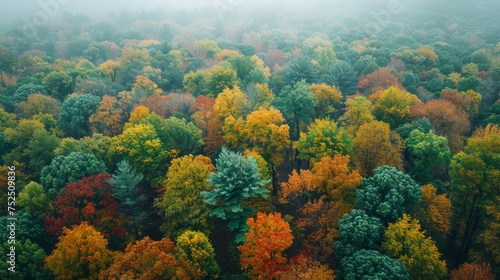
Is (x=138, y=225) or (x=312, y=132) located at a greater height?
(x=312, y=132)

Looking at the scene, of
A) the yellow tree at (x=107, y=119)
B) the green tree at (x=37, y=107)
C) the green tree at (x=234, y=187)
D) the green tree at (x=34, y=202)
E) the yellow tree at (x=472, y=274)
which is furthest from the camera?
the green tree at (x=37, y=107)

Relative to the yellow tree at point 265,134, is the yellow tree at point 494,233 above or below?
below

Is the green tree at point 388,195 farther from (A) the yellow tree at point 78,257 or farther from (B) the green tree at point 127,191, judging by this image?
(A) the yellow tree at point 78,257

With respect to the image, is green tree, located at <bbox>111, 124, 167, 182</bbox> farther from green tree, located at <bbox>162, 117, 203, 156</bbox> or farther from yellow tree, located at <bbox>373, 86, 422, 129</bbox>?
yellow tree, located at <bbox>373, 86, 422, 129</bbox>

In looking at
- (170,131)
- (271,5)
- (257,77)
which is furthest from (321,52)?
(271,5)

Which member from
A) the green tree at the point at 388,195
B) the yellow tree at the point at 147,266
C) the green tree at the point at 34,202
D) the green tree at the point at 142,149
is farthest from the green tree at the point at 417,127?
the green tree at the point at 34,202

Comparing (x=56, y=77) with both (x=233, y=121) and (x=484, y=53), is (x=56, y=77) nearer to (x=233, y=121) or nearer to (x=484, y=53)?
(x=233, y=121)
